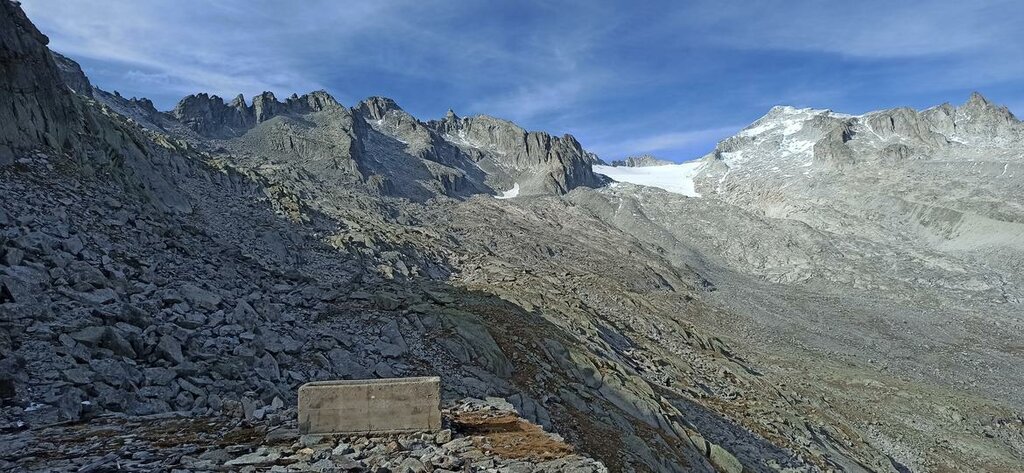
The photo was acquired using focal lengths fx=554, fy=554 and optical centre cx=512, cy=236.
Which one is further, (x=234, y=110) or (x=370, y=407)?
(x=234, y=110)

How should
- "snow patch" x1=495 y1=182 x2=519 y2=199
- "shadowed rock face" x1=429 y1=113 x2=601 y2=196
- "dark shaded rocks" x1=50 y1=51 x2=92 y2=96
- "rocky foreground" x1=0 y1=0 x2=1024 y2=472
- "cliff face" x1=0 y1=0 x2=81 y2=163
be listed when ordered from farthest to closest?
"shadowed rock face" x1=429 y1=113 x2=601 y2=196 → "snow patch" x1=495 y1=182 x2=519 y2=199 → "dark shaded rocks" x1=50 y1=51 x2=92 y2=96 → "cliff face" x1=0 y1=0 x2=81 y2=163 → "rocky foreground" x1=0 y1=0 x2=1024 y2=472

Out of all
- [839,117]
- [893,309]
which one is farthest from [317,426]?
[839,117]

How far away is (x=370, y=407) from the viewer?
390 inches

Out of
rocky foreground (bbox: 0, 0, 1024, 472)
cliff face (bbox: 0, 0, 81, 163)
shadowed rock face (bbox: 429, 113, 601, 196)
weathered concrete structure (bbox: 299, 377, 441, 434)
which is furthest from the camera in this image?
shadowed rock face (bbox: 429, 113, 601, 196)

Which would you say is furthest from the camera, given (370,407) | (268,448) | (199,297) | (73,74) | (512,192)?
(512,192)

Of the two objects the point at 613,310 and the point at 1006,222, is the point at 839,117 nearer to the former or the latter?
the point at 1006,222

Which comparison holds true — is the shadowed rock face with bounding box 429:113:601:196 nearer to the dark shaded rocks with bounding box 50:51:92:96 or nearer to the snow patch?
the snow patch

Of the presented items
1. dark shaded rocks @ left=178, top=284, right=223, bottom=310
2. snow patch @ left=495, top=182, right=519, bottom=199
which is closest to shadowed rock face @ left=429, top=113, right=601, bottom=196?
snow patch @ left=495, top=182, right=519, bottom=199

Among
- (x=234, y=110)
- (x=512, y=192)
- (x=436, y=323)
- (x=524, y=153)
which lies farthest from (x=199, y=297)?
(x=524, y=153)

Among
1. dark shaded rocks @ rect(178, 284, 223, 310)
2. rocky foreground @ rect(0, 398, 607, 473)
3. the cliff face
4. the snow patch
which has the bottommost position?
rocky foreground @ rect(0, 398, 607, 473)

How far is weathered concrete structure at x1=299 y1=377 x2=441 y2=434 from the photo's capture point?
9.81 metres

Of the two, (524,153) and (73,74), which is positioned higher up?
(73,74)

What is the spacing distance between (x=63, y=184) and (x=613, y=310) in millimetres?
34874

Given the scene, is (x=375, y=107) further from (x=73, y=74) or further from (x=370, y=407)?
(x=370, y=407)
